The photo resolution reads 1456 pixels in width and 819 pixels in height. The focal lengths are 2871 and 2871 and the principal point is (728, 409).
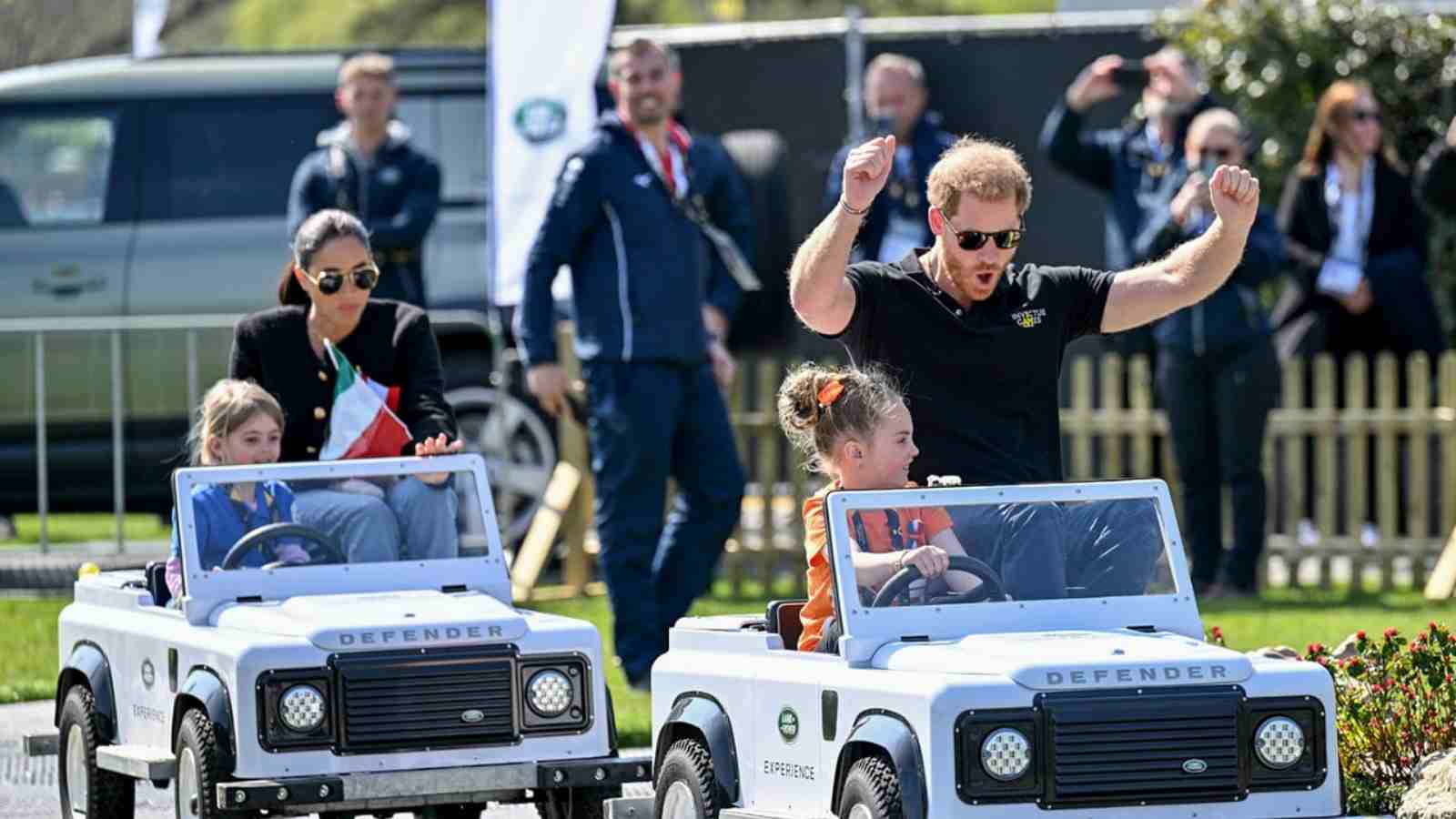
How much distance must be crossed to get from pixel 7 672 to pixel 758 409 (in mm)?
4569

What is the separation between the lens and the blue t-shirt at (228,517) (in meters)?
8.15

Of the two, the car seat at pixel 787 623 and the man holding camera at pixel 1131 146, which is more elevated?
the man holding camera at pixel 1131 146

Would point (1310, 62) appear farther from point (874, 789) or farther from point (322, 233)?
point (874, 789)

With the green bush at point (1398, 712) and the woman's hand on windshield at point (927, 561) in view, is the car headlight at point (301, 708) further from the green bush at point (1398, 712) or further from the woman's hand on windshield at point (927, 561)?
the green bush at point (1398, 712)

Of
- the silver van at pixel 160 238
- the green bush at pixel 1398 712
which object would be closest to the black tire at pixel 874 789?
the green bush at pixel 1398 712

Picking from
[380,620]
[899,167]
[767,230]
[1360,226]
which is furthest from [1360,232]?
[380,620]

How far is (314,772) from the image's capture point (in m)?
7.34

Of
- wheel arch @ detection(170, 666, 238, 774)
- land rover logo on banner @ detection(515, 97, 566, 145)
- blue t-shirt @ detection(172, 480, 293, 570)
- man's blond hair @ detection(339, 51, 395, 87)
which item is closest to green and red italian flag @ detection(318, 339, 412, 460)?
blue t-shirt @ detection(172, 480, 293, 570)

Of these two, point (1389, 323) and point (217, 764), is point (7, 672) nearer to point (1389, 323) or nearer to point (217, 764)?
point (217, 764)

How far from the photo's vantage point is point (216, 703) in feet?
24.4

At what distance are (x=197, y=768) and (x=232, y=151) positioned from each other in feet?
26.3

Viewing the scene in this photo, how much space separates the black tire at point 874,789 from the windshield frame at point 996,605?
341mm

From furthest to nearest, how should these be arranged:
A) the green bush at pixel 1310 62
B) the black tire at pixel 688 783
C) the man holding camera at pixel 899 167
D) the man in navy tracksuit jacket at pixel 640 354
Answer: the green bush at pixel 1310 62 → the man holding camera at pixel 899 167 → the man in navy tracksuit jacket at pixel 640 354 → the black tire at pixel 688 783

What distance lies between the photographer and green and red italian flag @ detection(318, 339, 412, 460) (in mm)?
8898
